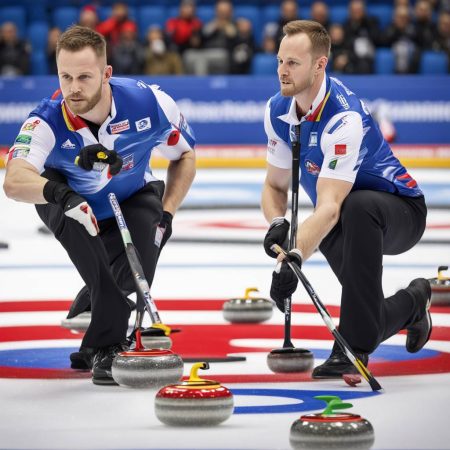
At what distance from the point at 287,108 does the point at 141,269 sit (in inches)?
33.4

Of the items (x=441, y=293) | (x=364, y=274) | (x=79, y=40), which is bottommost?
(x=441, y=293)

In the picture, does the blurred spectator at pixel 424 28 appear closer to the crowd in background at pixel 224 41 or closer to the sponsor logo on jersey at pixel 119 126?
the crowd in background at pixel 224 41

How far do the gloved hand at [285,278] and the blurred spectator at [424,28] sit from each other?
43.2ft

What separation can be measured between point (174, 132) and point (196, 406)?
2.01 metres

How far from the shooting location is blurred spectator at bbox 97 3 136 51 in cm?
1675

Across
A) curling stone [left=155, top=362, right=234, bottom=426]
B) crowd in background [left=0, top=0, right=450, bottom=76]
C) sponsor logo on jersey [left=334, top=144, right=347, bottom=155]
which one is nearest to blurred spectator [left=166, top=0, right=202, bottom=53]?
crowd in background [left=0, top=0, right=450, bottom=76]

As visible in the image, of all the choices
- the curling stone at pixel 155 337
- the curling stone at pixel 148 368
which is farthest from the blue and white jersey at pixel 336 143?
the curling stone at pixel 148 368

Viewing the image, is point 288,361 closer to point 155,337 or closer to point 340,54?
point 155,337

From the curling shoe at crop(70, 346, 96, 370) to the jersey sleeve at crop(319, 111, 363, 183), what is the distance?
42.5 inches

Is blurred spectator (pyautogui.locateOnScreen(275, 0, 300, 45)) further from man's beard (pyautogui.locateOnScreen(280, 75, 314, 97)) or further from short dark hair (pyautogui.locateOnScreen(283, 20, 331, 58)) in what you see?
man's beard (pyautogui.locateOnScreen(280, 75, 314, 97))

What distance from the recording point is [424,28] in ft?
55.8

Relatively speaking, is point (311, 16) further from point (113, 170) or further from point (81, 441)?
point (81, 441)

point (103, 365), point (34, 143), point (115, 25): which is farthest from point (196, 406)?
point (115, 25)

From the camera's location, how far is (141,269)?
184 inches
